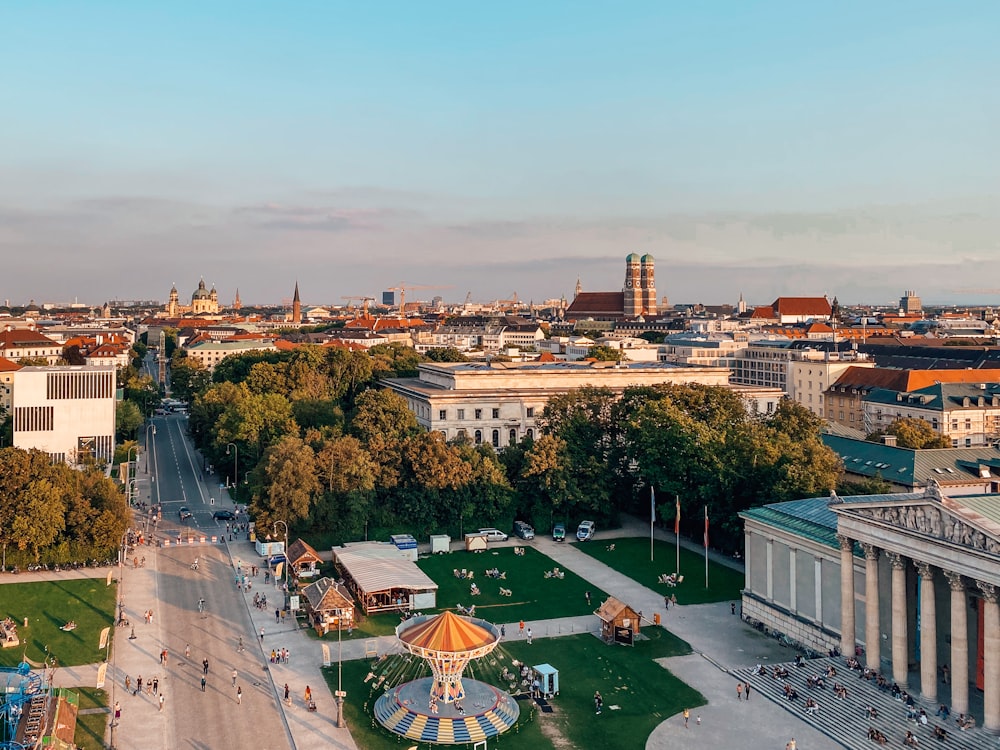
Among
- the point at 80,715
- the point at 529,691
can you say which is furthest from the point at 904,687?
the point at 80,715

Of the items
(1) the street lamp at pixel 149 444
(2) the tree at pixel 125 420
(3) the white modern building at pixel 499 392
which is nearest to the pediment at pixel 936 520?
(3) the white modern building at pixel 499 392

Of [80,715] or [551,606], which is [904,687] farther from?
[80,715]

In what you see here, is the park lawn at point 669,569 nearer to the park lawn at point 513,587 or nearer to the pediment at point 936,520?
the park lawn at point 513,587

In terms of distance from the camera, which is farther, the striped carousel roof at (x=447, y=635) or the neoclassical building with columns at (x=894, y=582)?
the striped carousel roof at (x=447, y=635)

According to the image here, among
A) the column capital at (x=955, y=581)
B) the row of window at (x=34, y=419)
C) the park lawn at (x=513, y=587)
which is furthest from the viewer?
the row of window at (x=34, y=419)

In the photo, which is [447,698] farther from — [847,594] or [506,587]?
[506,587]
